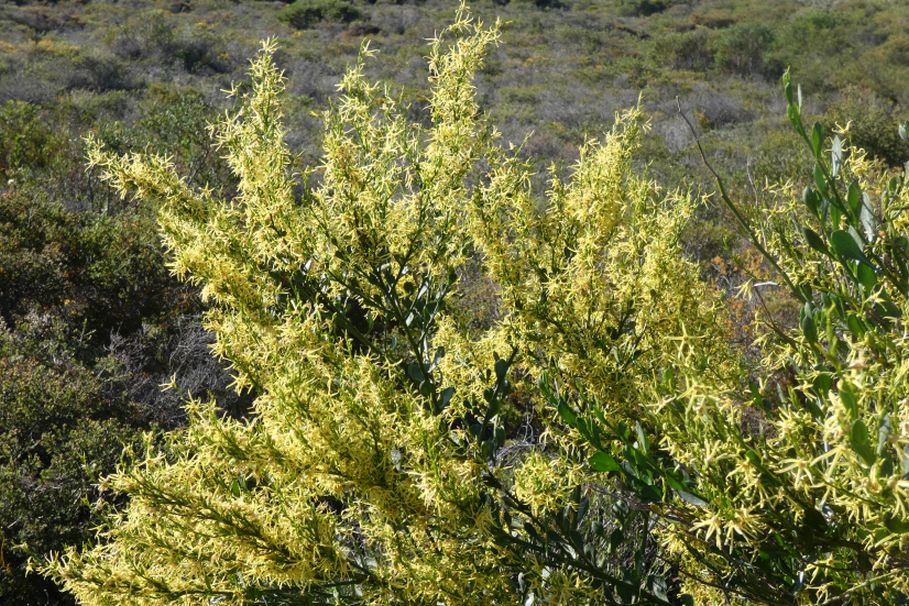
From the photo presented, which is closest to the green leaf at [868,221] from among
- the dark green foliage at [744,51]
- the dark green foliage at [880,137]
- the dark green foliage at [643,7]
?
the dark green foliage at [880,137]

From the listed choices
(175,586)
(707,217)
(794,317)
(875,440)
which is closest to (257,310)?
(175,586)

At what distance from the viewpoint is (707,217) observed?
10.2 meters

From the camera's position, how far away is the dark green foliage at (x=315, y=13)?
2681cm

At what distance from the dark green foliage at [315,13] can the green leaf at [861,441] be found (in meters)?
27.5

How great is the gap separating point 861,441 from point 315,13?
92.9 ft

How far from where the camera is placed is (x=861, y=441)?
1.11m

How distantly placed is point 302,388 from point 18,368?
151 inches

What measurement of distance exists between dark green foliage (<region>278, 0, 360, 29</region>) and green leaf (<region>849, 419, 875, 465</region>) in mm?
27497

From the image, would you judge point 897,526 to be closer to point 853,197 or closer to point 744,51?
point 853,197

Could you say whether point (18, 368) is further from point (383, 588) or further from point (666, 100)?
point (666, 100)

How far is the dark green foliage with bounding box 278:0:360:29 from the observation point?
26812 mm

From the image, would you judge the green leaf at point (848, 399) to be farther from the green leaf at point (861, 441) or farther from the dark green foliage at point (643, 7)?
the dark green foliage at point (643, 7)

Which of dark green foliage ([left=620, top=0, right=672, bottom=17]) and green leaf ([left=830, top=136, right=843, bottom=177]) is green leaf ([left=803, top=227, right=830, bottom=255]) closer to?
green leaf ([left=830, top=136, right=843, bottom=177])

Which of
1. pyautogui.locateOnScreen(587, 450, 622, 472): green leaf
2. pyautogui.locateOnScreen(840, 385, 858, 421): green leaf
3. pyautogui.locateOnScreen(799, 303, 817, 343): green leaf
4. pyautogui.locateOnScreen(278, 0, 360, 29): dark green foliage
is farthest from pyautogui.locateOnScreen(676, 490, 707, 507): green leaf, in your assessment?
pyautogui.locateOnScreen(278, 0, 360, 29): dark green foliage
